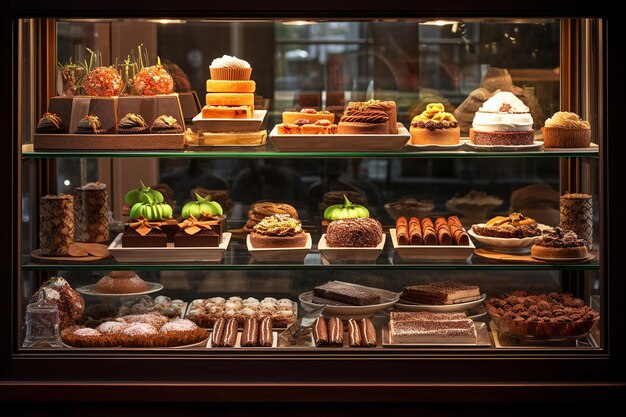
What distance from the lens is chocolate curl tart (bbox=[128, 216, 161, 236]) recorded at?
3271mm

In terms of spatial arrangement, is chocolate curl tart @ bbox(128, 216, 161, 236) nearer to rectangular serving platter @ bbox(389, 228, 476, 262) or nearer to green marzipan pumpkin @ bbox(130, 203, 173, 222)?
green marzipan pumpkin @ bbox(130, 203, 173, 222)

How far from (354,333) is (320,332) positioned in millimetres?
122

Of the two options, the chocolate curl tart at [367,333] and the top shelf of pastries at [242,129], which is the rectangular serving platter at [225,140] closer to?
the top shelf of pastries at [242,129]

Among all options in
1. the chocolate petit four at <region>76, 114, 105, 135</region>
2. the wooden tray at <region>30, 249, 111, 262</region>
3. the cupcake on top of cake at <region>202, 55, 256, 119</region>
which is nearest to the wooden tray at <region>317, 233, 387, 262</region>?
the cupcake on top of cake at <region>202, 55, 256, 119</region>

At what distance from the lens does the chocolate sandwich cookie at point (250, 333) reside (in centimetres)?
315

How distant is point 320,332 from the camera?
3221mm

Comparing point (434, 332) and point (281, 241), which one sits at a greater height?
point (281, 241)

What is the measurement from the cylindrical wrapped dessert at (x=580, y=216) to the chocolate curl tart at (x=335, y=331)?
927mm

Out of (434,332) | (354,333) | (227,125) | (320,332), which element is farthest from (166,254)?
(434,332)

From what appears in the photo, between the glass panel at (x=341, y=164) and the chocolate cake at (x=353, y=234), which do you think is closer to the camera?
the chocolate cake at (x=353, y=234)

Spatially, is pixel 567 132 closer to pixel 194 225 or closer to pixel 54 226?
pixel 194 225

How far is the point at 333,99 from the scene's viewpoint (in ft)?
13.0

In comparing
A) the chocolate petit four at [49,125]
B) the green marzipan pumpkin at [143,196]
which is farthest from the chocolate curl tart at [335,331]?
the chocolate petit four at [49,125]
